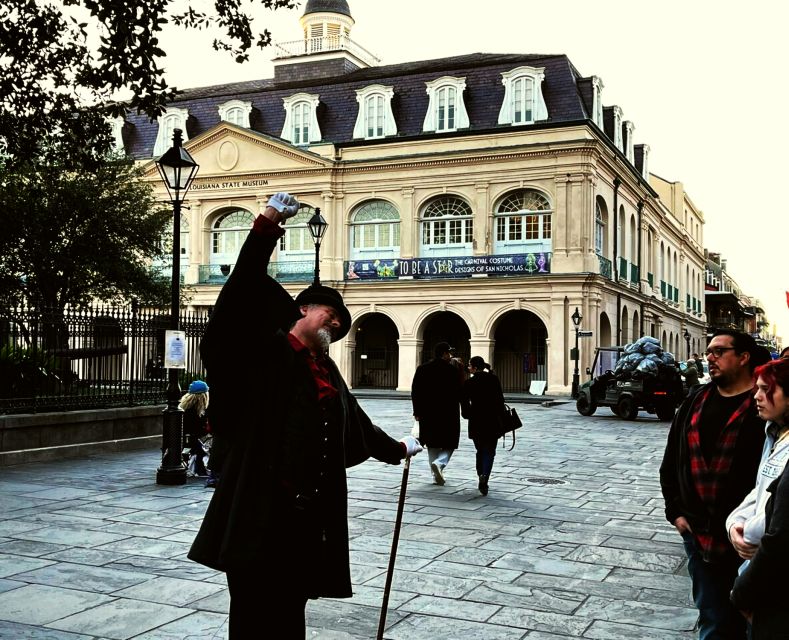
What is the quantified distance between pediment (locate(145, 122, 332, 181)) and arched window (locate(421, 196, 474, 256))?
5.15 meters

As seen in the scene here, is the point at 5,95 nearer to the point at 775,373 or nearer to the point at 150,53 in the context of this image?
the point at 150,53

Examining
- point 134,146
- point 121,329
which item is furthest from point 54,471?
point 134,146

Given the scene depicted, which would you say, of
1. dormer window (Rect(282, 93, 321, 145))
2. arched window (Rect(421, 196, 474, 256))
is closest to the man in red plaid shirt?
arched window (Rect(421, 196, 474, 256))

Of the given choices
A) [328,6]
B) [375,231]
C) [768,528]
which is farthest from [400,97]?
[768,528]

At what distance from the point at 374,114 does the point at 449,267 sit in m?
7.97

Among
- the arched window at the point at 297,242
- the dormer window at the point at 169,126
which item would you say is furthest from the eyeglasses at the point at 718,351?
the dormer window at the point at 169,126

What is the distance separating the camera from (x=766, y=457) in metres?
3.49

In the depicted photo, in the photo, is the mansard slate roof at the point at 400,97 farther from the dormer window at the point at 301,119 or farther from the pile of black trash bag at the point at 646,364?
the pile of black trash bag at the point at 646,364

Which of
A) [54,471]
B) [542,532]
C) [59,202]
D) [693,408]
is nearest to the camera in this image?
[693,408]

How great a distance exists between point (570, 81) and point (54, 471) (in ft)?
100

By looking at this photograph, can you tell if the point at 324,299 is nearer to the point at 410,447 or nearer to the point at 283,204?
the point at 283,204

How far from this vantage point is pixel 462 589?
6305mm

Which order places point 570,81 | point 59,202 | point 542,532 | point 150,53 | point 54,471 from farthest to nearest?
1. point 570,81
2. point 59,202
3. point 54,471
4. point 150,53
5. point 542,532

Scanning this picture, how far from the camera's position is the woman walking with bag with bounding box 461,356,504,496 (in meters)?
10.8
